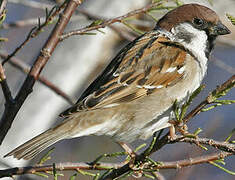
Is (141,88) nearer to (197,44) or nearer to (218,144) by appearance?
(197,44)

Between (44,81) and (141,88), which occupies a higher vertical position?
(44,81)

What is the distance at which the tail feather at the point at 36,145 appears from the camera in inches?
96.3

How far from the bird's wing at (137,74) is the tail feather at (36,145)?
258 millimetres

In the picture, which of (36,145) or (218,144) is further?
(36,145)

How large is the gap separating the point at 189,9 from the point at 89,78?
5.89 feet

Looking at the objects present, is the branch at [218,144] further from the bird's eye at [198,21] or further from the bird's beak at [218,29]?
the bird's eye at [198,21]

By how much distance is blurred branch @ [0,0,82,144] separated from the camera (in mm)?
2217

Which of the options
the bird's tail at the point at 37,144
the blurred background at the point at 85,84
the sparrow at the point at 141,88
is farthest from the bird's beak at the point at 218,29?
the bird's tail at the point at 37,144

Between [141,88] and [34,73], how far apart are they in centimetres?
83

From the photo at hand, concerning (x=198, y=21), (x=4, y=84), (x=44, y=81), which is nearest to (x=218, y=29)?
(x=198, y=21)

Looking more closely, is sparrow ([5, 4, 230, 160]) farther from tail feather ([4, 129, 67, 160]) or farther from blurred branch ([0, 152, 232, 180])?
blurred branch ([0, 152, 232, 180])

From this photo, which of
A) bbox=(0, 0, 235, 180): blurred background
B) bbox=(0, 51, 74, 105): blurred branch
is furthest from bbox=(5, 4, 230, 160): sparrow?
bbox=(0, 0, 235, 180): blurred background

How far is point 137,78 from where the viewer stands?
2.94 m

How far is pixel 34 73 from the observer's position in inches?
93.0
